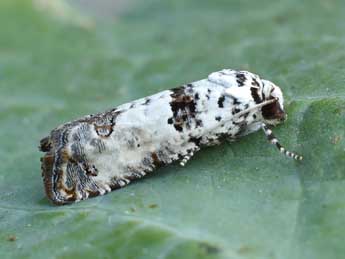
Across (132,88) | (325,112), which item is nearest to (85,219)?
(325,112)

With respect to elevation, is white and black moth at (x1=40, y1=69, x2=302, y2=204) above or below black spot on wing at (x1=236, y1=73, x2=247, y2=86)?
below

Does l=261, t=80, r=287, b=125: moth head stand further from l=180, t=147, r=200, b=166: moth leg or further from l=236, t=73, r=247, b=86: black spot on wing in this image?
l=180, t=147, r=200, b=166: moth leg

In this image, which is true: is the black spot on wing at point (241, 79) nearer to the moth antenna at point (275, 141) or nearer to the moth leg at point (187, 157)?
the moth antenna at point (275, 141)

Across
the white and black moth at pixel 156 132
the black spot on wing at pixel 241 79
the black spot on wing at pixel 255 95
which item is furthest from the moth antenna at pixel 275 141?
the black spot on wing at pixel 241 79

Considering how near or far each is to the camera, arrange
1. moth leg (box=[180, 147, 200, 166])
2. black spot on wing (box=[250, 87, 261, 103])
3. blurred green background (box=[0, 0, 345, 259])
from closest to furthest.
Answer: blurred green background (box=[0, 0, 345, 259])
moth leg (box=[180, 147, 200, 166])
black spot on wing (box=[250, 87, 261, 103])

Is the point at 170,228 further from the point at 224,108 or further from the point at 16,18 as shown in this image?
the point at 16,18

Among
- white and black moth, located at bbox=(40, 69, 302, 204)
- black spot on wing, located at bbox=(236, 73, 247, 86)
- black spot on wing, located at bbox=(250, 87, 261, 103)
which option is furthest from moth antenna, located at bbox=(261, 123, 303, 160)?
black spot on wing, located at bbox=(236, 73, 247, 86)

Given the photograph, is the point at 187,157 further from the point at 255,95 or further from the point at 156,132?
the point at 255,95
